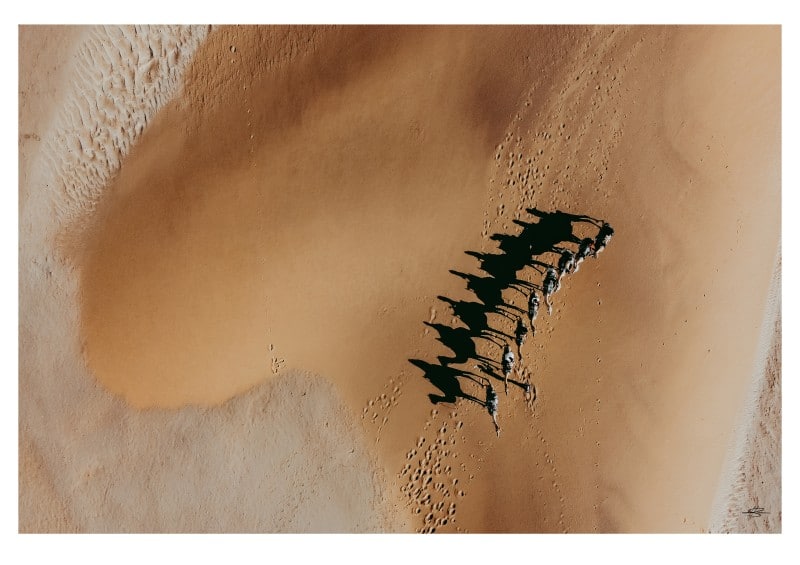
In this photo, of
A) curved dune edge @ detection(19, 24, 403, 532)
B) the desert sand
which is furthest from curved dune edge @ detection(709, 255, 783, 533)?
curved dune edge @ detection(19, 24, 403, 532)

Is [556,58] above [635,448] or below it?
above

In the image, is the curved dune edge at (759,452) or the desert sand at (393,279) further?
the curved dune edge at (759,452)

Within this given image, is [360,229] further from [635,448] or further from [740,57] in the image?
[740,57]

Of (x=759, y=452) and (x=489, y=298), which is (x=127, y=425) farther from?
(x=759, y=452)

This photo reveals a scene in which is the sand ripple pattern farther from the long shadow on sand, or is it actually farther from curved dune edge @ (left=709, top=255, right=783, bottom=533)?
curved dune edge @ (left=709, top=255, right=783, bottom=533)

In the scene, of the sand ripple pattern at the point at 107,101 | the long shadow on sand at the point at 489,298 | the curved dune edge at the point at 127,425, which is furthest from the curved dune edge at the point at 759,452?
the sand ripple pattern at the point at 107,101

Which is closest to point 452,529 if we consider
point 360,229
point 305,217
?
point 360,229

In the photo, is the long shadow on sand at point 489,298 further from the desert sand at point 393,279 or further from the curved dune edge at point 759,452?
the curved dune edge at point 759,452
